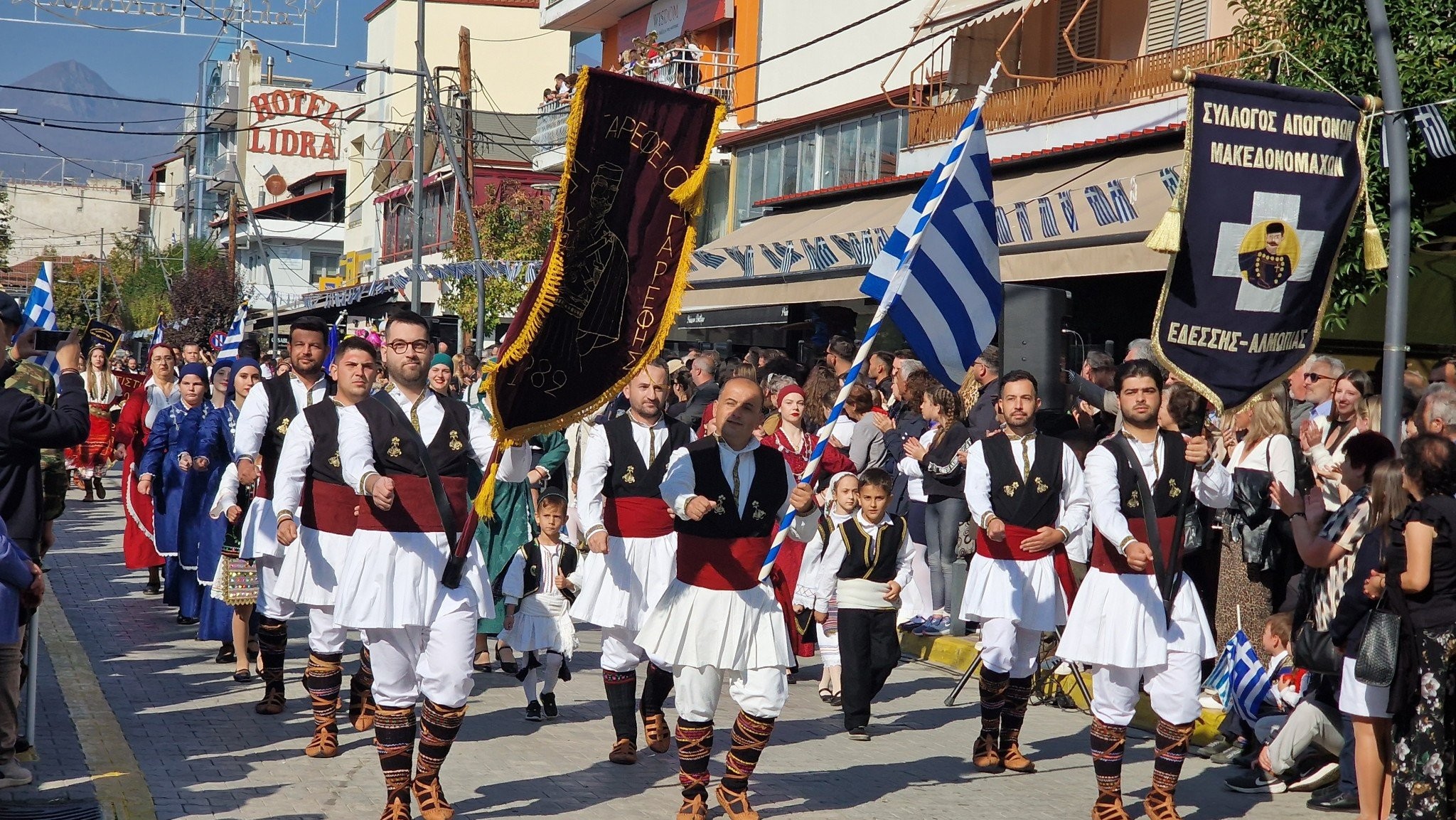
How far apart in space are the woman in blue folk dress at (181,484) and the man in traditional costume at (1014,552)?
Answer: 5852mm

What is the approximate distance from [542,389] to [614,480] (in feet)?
6.65

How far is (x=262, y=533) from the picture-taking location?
9.53 metres

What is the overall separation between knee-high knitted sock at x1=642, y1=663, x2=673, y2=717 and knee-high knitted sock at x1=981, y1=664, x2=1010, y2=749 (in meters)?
1.71

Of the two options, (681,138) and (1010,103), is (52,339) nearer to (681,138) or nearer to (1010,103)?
(681,138)

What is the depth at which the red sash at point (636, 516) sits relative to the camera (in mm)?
8781

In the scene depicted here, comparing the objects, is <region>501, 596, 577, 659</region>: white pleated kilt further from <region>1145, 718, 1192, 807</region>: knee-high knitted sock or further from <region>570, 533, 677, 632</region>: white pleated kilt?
<region>1145, 718, 1192, 807</region>: knee-high knitted sock

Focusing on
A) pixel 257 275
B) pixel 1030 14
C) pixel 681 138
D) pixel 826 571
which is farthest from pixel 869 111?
pixel 257 275

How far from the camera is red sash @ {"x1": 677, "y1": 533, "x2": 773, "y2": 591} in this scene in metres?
7.03

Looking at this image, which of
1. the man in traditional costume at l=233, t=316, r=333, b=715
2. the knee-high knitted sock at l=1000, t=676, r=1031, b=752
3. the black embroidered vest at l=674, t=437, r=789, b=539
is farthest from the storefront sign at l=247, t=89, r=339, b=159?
the black embroidered vest at l=674, t=437, r=789, b=539

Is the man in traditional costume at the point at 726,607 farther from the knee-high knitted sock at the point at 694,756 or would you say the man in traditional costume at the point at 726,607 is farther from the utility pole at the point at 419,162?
the utility pole at the point at 419,162

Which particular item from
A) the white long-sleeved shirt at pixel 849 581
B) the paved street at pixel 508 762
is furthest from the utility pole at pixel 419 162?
the white long-sleeved shirt at pixel 849 581

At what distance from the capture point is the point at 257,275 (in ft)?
276

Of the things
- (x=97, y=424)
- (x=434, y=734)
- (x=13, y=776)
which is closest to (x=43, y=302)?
(x=13, y=776)

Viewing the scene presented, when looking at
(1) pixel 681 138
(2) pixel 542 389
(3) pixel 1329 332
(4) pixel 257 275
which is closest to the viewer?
(2) pixel 542 389
